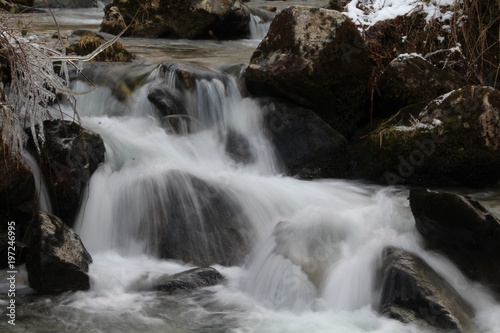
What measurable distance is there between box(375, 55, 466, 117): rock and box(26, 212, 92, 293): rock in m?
4.24

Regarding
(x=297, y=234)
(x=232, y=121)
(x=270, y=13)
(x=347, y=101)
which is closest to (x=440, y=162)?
(x=347, y=101)

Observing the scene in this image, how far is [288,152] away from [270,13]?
8.30m

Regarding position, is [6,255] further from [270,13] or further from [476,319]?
[270,13]

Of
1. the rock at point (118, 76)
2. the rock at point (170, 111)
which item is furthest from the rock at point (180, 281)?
the rock at point (118, 76)

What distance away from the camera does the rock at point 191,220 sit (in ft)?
15.8

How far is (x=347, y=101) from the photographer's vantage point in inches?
274

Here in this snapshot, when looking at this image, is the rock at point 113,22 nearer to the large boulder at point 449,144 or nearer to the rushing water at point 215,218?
the rushing water at point 215,218

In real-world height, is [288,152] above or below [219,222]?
above

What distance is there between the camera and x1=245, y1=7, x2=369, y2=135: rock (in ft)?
22.0

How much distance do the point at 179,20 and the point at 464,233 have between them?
8.91 meters

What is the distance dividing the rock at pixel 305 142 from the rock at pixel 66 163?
2.27 meters

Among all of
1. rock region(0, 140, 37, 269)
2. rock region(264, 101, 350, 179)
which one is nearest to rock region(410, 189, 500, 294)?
rock region(264, 101, 350, 179)

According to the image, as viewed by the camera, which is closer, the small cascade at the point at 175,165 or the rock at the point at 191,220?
the rock at the point at 191,220

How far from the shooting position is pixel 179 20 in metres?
11.8
